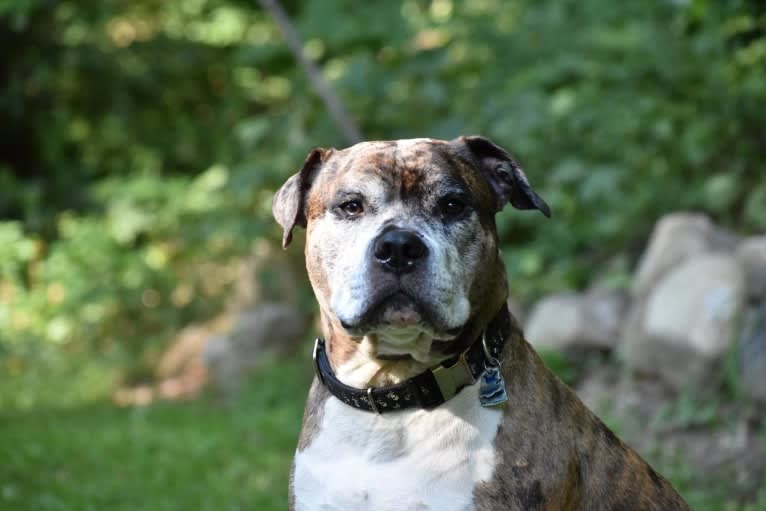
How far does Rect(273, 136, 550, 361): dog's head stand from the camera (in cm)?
280

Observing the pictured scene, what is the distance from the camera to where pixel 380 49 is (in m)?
8.48

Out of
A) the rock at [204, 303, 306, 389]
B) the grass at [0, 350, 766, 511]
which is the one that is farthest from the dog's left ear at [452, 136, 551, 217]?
the rock at [204, 303, 306, 389]

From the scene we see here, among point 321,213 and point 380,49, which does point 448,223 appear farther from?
point 380,49

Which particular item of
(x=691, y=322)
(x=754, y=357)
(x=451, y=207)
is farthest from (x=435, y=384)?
(x=691, y=322)

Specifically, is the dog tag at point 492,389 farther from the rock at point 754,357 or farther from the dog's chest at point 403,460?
the rock at point 754,357

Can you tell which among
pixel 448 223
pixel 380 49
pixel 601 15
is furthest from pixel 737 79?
pixel 448 223

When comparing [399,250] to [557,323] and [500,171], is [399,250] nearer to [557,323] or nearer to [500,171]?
[500,171]

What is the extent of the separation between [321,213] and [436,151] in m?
0.41

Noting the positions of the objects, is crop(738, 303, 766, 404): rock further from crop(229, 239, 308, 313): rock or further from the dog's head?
crop(229, 239, 308, 313): rock

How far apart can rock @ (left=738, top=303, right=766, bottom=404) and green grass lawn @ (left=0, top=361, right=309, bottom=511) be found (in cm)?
250

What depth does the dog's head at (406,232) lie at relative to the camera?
9.19 feet

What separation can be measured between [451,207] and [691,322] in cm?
306

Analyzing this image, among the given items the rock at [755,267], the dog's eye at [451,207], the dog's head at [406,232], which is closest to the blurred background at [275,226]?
the rock at [755,267]

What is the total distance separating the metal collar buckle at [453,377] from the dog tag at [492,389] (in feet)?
0.14
